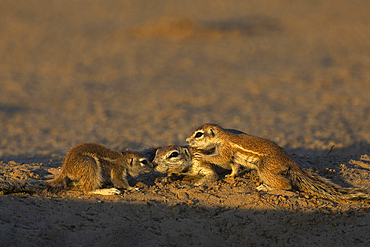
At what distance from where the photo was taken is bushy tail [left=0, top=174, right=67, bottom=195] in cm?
570

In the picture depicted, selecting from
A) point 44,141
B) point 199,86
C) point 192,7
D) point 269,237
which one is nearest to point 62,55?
point 199,86

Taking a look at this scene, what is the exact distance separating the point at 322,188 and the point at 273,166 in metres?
0.80

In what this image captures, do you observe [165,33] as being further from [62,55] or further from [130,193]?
[130,193]

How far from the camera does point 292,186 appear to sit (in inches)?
253

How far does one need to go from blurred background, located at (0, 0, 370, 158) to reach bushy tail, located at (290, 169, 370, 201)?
327 cm

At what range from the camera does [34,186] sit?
5773 millimetres

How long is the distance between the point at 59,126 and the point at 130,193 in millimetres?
9107

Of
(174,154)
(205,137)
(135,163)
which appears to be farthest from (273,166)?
(135,163)

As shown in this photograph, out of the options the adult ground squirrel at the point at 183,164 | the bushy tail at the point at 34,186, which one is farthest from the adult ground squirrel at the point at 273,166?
the bushy tail at the point at 34,186

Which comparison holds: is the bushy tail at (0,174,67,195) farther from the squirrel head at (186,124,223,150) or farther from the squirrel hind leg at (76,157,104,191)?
the squirrel head at (186,124,223,150)

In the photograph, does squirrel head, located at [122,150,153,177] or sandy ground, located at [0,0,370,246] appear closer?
sandy ground, located at [0,0,370,246]

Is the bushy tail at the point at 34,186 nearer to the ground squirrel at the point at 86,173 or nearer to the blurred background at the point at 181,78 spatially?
the ground squirrel at the point at 86,173

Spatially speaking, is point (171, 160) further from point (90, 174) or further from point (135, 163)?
point (90, 174)

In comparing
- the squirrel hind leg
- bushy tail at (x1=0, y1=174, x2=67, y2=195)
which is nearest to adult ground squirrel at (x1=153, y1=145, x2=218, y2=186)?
the squirrel hind leg
